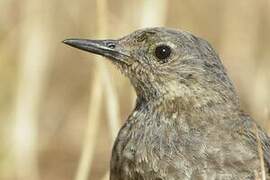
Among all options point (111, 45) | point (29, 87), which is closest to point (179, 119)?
point (111, 45)

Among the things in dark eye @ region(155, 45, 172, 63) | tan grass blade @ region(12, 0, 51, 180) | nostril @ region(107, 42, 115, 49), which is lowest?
tan grass blade @ region(12, 0, 51, 180)

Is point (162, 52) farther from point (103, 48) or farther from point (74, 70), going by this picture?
point (74, 70)

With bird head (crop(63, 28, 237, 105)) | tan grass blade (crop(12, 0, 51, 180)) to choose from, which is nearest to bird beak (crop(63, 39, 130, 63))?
bird head (crop(63, 28, 237, 105))

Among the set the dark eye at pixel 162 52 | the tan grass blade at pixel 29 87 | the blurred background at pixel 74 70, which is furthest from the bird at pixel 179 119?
the tan grass blade at pixel 29 87

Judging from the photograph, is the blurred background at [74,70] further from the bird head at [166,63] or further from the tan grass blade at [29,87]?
the bird head at [166,63]

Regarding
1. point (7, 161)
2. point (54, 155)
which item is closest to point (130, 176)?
point (7, 161)

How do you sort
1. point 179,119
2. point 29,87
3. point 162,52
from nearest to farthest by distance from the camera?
point 179,119 < point 162,52 < point 29,87

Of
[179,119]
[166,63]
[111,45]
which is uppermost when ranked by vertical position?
[111,45]

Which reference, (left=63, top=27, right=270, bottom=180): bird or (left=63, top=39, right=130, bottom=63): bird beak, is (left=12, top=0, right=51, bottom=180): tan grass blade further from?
(left=63, top=27, right=270, bottom=180): bird
